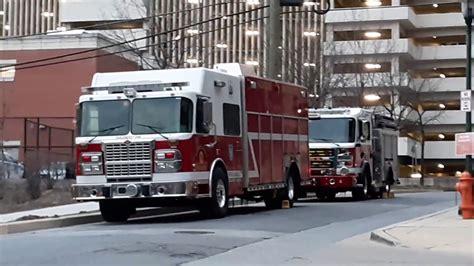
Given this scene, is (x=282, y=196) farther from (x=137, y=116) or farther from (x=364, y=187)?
(x=137, y=116)

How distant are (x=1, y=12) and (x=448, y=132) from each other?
33.6 meters

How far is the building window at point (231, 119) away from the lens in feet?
65.3

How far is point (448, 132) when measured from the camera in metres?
62.5

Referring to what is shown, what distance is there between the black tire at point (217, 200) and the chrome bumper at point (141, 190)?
89 centimetres

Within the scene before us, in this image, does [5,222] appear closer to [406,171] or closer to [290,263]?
[290,263]

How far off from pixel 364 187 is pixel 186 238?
14.9 m

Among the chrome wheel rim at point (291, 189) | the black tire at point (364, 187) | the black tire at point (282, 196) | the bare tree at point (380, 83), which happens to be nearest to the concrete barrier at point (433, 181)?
the bare tree at point (380, 83)

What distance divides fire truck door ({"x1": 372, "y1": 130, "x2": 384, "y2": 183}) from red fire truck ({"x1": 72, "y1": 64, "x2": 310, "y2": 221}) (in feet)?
34.0

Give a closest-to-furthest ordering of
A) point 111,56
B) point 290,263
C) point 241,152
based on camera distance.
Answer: point 290,263, point 241,152, point 111,56

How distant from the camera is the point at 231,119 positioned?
20.2 metres

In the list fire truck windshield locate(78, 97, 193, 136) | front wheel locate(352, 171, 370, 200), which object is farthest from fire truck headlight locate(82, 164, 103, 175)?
front wheel locate(352, 171, 370, 200)

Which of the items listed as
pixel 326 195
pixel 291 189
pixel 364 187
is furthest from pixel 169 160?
pixel 326 195

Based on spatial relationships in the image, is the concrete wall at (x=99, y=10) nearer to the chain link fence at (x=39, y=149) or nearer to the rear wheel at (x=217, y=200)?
the chain link fence at (x=39, y=149)

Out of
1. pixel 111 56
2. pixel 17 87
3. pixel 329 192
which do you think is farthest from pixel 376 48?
pixel 329 192
